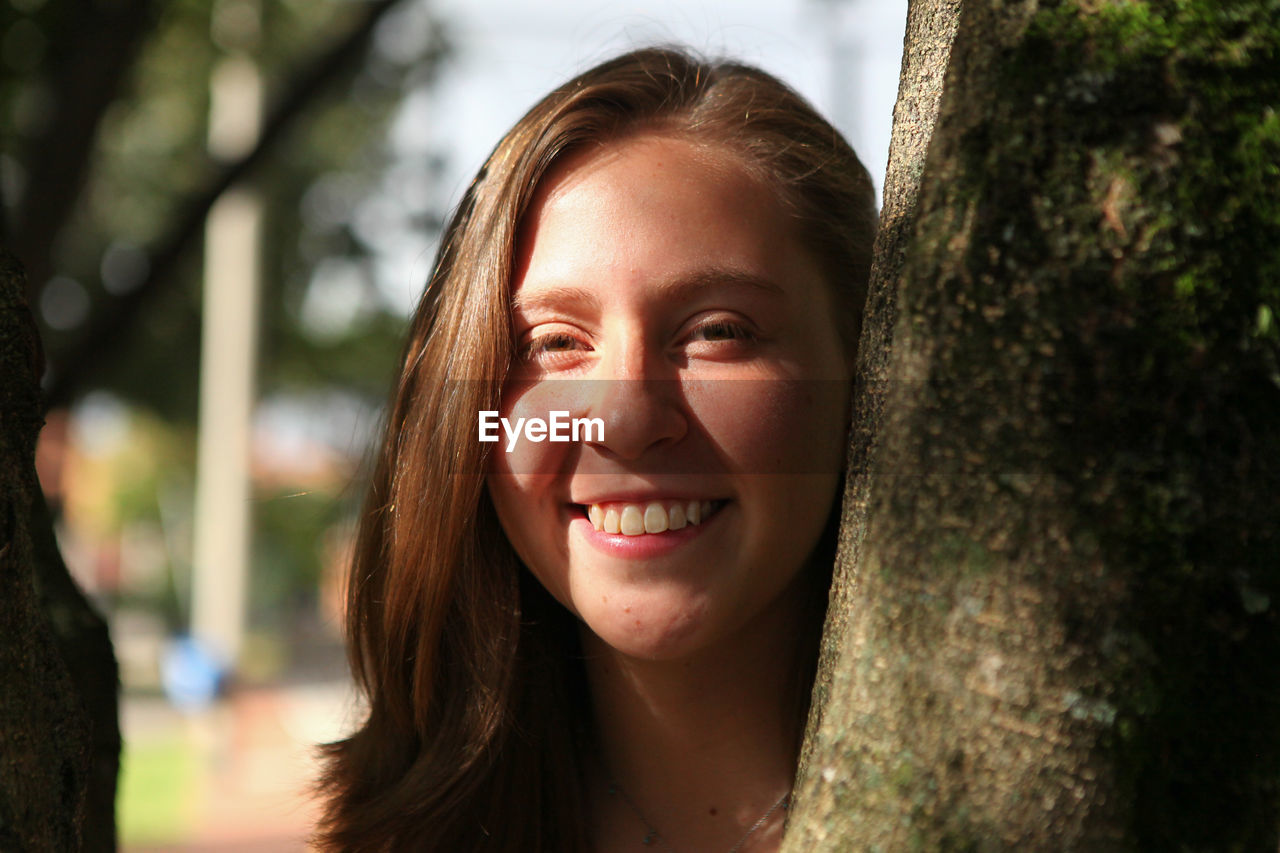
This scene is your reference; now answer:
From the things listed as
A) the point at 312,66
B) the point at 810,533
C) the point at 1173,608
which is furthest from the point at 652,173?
the point at 312,66

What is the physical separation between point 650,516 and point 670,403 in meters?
0.17

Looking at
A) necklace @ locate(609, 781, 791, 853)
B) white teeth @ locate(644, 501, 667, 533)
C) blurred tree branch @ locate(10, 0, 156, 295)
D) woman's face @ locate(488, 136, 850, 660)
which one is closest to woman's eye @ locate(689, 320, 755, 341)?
woman's face @ locate(488, 136, 850, 660)

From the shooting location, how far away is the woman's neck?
2.05 metres

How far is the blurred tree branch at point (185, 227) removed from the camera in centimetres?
625

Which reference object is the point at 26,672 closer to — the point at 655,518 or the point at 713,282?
the point at 655,518

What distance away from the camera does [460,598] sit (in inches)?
85.5

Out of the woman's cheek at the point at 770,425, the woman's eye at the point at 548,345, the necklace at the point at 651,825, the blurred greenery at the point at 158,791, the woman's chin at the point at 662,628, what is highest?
the woman's eye at the point at 548,345

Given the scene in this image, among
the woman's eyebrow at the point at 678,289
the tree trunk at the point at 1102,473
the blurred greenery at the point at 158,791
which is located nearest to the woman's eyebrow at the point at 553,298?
the woman's eyebrow at the point at 678,289

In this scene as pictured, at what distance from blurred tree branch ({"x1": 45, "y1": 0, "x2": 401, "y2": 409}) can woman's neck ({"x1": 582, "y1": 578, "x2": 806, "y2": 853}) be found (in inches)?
195

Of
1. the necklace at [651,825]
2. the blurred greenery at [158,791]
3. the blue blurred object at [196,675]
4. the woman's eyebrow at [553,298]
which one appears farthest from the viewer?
the blue blurred object at [196,675]

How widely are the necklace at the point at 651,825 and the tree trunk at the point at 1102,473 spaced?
3.18 ft

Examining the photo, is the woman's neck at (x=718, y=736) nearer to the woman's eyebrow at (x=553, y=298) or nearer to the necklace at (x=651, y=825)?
the necklace at (x=651, y=825)

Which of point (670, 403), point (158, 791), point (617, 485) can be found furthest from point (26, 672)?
point (158, 791)

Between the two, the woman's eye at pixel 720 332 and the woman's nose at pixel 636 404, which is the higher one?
the woman's eye at pixel 720 332
